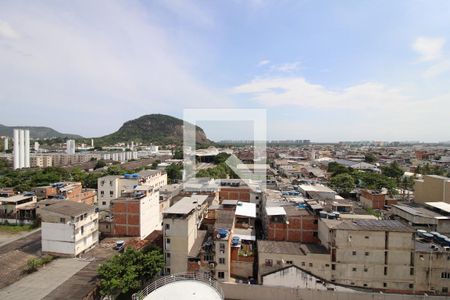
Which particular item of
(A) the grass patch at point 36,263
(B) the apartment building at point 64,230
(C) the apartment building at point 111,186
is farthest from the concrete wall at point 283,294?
(C) the apartment building at point 111,186

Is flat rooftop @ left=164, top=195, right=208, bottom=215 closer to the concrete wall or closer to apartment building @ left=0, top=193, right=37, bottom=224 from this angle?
the concrete wall

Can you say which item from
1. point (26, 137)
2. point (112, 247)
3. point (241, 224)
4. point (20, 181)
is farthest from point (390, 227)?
point (26, 137)

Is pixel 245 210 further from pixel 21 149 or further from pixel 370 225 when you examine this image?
pixel 21 149

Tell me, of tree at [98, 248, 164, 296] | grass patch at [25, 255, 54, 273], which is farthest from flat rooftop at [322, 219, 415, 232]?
grass patch at [25, 255, 54, 273]

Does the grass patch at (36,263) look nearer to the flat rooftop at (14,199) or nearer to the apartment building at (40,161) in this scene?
the flat rooftop at (14,199)

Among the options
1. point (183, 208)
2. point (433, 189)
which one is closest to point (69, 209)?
point (183, 208)

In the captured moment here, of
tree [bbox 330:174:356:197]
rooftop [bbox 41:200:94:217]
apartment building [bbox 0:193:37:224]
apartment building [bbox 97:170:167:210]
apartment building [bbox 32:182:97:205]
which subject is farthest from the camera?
tree [bbox 330:174:356:197]

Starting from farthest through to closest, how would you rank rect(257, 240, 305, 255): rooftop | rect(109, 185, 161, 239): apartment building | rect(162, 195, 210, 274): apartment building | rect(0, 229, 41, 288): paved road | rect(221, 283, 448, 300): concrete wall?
rect(109, 185, 161, 239): apartment building, rect(0, 229, 41, 288): paved road, rect(257, 240, 305, 255): rooftop, rect(162, 195, 210, 274): apartment building, rect(221, 283, 448, 300): concrete wall
